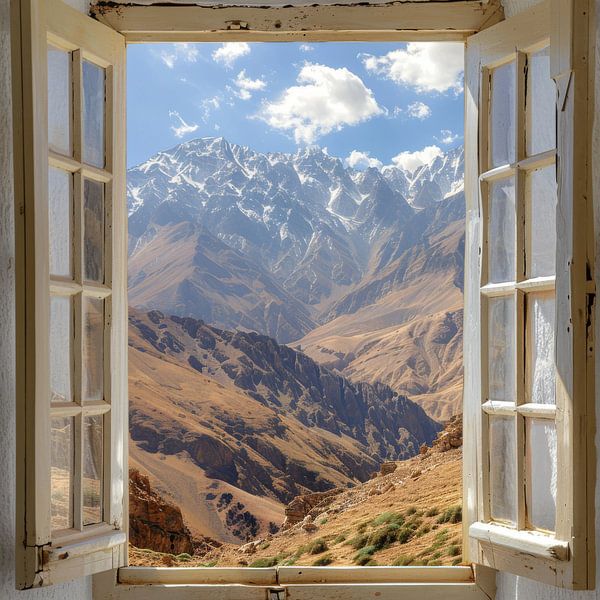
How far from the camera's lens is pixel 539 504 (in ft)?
4.63

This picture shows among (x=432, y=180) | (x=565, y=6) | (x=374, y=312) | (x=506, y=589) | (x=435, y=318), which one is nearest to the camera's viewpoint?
(x=565, y=6)

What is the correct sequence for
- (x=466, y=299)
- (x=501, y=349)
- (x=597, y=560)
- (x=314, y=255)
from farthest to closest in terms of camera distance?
(x=314, y=255)
(x=466, y=299)
(x=501, y=349)
(x=597, y=560)

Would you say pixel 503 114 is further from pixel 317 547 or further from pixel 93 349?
pixel 317 547

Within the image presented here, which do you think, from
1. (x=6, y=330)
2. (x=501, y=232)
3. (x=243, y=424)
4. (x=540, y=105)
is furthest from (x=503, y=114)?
(x=243, y=424)

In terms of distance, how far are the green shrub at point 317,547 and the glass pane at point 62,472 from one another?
6.78 metres

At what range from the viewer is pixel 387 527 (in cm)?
707

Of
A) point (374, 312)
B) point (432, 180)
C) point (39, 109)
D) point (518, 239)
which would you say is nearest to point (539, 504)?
point (518, 239)

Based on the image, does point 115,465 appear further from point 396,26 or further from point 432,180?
point 432,180

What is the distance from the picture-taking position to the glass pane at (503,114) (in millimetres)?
1519

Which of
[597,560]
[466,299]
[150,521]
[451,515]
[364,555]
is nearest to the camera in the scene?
[597,560]

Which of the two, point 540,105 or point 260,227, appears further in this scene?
point 260,227

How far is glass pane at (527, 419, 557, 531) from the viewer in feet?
4.57

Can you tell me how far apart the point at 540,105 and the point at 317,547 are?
7.27 m

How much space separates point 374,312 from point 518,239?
62667mm
